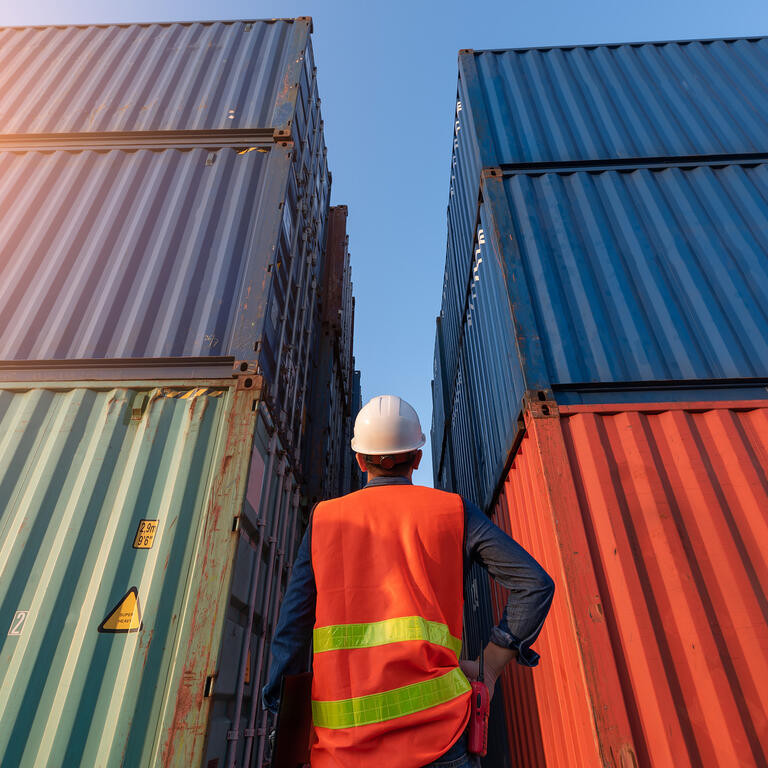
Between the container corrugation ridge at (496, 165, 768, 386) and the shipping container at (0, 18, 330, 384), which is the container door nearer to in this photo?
the shipping container at (0, 18, 330, 384)

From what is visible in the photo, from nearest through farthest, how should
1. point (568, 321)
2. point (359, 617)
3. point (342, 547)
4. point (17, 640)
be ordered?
point (359, 617), point (342, 547), point (17, 640), point (568, 321)

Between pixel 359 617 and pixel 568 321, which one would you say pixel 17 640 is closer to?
pixel 359 617

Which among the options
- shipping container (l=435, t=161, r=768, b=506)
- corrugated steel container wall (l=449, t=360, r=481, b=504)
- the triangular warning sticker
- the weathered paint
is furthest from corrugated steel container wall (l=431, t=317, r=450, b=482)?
the triangular warning sticker

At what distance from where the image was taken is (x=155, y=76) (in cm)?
596

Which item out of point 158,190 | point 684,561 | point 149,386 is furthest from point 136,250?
point 684,561

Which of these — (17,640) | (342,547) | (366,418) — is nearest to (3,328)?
(17,640)

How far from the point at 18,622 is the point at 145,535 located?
2.43 ft

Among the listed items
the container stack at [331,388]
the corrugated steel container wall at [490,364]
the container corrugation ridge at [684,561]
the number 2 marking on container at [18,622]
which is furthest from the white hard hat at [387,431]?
the container stack at [331,388]

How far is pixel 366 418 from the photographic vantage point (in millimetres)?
2051

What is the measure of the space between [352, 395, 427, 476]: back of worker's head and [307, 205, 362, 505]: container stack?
358 centimetres

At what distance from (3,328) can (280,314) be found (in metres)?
2.25

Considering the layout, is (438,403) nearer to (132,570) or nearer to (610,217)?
(610,217)

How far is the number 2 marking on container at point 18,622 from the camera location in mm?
2580

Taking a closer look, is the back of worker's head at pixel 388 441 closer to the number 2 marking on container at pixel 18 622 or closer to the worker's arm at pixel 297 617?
the worker's arm at pixel 297 617
